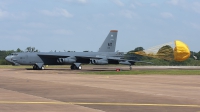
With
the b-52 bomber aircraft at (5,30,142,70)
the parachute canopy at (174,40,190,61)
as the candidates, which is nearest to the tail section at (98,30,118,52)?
the b-52 bomber aircraft at (5,30,142,70)

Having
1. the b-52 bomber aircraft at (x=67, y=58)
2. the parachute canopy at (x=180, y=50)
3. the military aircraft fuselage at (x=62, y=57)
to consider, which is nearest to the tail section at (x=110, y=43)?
the b-52 bomber aircraft at (x=67, y=58)

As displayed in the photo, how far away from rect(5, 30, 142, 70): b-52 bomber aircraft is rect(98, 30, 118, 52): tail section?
3.49 meters

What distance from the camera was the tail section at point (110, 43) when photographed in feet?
240

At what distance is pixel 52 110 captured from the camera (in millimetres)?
13633

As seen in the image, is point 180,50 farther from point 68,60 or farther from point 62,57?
point 62,57

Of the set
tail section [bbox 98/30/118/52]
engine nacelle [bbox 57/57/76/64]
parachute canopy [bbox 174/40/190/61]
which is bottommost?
engine nacelle [bbox 57/57/76/64]

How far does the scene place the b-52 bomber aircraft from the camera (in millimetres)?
64938

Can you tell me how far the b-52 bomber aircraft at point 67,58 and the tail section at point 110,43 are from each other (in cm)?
349

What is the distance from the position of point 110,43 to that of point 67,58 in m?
10.1

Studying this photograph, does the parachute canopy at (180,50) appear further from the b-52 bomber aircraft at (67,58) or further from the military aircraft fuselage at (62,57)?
the military aircraft fuselage at (62,57)

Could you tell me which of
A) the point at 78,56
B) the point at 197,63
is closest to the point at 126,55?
the point at 78,56

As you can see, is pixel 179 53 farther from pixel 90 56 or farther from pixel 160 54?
pixel 90 56

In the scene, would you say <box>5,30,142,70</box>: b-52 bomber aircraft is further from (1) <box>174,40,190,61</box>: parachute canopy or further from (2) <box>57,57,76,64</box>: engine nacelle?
(1) <box>174,40,190,61</box>: parachute canopy

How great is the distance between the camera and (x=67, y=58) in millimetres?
66500
